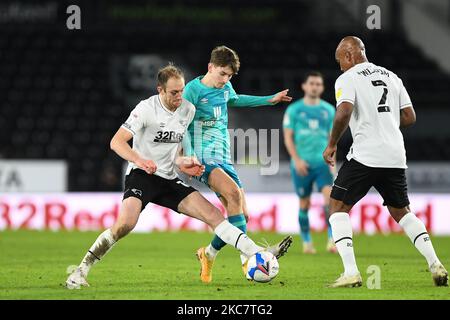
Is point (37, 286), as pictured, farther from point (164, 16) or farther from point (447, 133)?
point (164, 16)

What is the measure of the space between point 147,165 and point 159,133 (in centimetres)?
74

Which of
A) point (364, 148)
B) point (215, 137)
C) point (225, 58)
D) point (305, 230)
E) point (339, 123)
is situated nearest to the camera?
point (339, 123)

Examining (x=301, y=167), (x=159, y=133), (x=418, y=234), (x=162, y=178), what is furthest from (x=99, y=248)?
(x=301, y=167)

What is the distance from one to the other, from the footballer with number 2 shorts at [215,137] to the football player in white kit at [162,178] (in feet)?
1.75

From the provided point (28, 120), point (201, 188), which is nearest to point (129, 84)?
point (28, 120)

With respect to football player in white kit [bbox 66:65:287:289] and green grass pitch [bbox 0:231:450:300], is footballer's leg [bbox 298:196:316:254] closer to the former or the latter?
green grass pitch [bbox 0:231:450:300]

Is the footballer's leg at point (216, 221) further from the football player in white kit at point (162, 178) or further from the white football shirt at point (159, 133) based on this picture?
the white football shirt at point (159, 133)

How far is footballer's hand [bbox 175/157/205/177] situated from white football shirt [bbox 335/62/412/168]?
1243mm

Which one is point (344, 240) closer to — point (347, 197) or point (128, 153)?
point (347, 197)

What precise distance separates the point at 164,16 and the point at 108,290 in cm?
1821

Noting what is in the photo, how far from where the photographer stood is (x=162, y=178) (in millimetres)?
8766

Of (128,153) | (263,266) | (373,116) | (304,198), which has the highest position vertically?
(373,116)

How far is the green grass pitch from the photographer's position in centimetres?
810

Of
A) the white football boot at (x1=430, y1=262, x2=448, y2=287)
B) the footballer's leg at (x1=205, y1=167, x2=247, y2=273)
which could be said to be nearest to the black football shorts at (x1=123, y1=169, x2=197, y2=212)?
the footballer's leg at (x1=205, y1=167, x2=247, y2=273)
